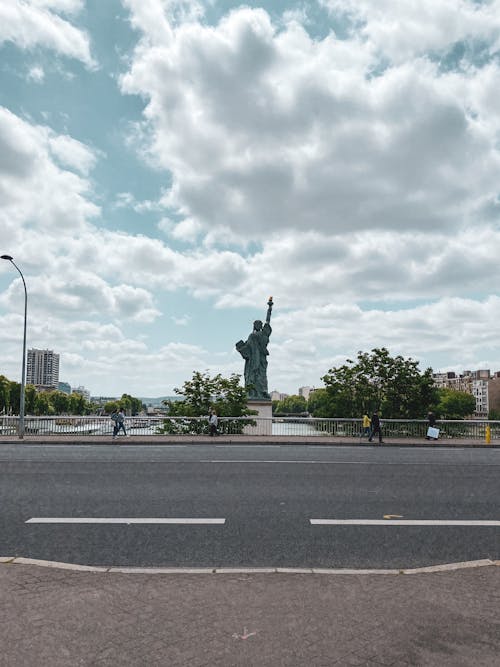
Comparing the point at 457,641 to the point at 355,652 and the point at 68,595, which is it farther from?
the point at 68,595

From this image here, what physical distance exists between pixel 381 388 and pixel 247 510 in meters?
24.2

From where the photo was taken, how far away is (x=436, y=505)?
8945 mm

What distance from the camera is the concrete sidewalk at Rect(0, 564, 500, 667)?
3.59 metres

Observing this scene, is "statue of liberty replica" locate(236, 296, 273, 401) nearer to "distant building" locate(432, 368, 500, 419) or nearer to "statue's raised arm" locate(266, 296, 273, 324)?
"statue's raised arm" locate(266, 296, 273, 324)

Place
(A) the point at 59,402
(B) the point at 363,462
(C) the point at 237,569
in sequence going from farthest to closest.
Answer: (A) the point at 59,402 → (B) the point at 363,462 → (C) the point at 237,569

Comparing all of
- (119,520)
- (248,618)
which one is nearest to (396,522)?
(119,520)

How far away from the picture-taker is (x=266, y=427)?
2592 cm

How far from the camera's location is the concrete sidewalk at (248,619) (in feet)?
11.8

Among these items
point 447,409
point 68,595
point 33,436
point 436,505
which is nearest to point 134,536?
point 68,595

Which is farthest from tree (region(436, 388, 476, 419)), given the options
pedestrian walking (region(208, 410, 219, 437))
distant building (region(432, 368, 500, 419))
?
Result: pedestrian walking (region(208, 410, 219, 437))

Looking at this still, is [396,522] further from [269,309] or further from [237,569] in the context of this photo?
[269,309]

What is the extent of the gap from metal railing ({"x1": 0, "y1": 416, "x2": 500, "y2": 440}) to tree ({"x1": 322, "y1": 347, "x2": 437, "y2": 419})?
4754mm

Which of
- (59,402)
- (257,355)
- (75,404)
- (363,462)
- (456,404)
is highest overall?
(257,355)

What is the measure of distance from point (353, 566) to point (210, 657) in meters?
2.66
